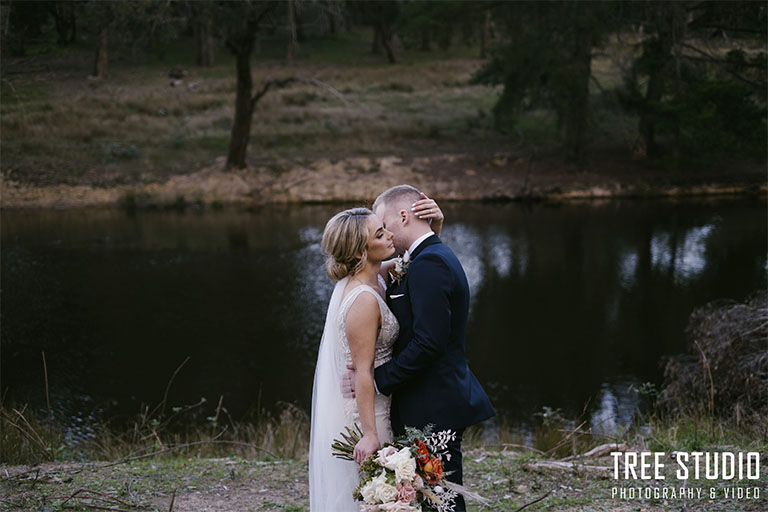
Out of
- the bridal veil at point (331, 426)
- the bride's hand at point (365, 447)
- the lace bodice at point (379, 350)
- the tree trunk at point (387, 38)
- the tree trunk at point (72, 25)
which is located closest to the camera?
the bride's hand at point (365, 447)

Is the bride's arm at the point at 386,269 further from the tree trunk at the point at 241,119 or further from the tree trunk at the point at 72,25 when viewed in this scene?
the tree trunk at the point at 241,119

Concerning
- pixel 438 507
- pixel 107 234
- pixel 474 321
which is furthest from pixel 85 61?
pixel 438 507

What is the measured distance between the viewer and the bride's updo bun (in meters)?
3.68

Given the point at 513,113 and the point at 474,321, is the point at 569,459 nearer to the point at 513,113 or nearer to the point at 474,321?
the point at 474,321

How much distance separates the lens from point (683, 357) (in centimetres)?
1020

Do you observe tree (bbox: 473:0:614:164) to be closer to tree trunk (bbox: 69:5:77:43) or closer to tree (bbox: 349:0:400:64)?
tree trunk (bbox: 69:5:77:43)

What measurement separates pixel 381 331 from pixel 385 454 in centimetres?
60

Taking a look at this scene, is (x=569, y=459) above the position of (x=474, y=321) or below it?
above

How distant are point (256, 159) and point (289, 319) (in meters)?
15.6

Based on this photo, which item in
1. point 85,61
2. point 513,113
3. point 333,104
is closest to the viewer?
point 85,61

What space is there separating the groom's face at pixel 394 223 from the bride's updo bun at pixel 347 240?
237 mm

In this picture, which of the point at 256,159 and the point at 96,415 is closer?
the point at 96,415

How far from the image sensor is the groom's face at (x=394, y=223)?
13.0 ft

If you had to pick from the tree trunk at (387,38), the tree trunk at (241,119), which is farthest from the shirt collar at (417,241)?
the tree trunk at (387,38)
